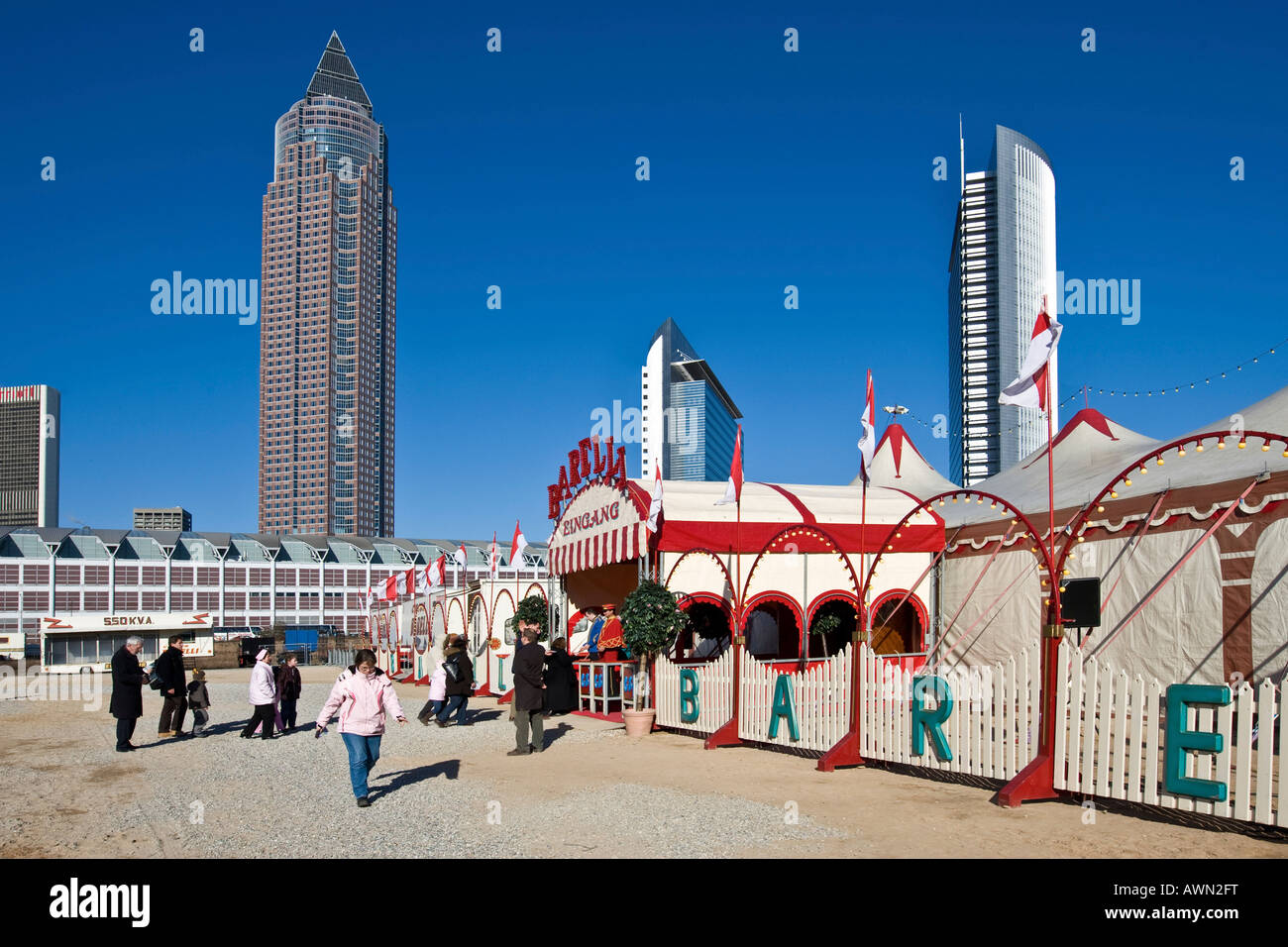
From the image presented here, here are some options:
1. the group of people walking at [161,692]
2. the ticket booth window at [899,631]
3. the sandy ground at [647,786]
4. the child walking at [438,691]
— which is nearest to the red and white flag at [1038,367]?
the sandy ground at [647,786]

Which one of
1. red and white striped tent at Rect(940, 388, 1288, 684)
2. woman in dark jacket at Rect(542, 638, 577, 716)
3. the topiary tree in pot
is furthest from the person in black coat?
red and white striped tent at Rect(940, 388, 1288, 684)

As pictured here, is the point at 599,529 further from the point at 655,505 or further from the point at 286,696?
the point at 286,696

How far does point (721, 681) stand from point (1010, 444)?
4388 inches

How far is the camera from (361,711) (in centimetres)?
851

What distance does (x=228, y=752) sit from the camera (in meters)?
12.8

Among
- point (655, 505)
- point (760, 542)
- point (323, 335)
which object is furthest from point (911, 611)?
point (323, 335)

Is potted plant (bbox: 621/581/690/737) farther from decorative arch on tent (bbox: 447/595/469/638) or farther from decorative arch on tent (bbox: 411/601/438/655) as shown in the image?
decorative arch on tent (bbox: 411/601/438/655)

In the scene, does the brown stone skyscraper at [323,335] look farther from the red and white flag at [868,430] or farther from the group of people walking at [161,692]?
the red and white flag at [868,430]

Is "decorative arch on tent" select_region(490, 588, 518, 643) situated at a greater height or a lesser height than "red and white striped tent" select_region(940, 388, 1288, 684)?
lesser

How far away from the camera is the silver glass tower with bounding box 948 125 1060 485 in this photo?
120 m

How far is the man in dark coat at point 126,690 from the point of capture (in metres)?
12.8

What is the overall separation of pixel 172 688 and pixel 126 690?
1822 mm

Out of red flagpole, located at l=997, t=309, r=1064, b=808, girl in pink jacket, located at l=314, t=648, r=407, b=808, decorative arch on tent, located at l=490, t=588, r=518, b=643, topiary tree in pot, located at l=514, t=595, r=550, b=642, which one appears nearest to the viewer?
red flagpole, located at l=997, t=309, r=1064, b=808

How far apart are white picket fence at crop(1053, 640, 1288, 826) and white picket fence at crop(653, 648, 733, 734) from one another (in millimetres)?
4951
